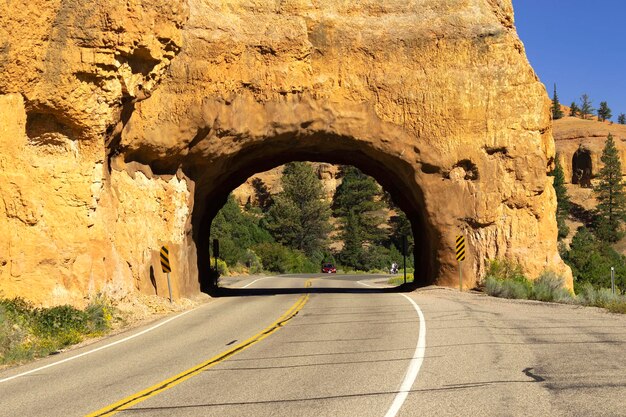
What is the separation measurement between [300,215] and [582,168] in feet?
157

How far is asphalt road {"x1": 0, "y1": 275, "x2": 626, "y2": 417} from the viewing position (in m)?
7.98

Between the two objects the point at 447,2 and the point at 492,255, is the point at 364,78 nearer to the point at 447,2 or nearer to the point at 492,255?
the point at 447,2

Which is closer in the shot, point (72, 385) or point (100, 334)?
point (72, 385)

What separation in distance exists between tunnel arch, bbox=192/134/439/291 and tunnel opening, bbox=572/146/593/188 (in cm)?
8280

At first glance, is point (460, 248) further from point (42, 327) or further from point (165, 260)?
point (42, 327)

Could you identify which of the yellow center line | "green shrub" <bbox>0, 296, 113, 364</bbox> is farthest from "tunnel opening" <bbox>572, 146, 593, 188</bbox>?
the yellow center line

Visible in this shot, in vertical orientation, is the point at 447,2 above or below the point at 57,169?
above

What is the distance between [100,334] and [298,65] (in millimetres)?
15329

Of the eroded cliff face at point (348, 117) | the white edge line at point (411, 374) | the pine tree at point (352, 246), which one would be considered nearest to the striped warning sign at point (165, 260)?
the eroded cliff face at point (348, 117)

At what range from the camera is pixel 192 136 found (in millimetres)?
27469

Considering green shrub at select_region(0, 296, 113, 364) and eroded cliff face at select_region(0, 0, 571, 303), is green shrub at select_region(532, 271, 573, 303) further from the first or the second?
green shrub at select_region(0, 296, 113, 364)

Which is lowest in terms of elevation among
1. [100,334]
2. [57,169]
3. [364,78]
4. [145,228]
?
[100,334]

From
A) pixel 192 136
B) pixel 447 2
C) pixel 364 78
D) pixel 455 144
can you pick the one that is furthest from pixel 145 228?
pixel 447 2

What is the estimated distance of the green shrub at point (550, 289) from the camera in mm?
23453
